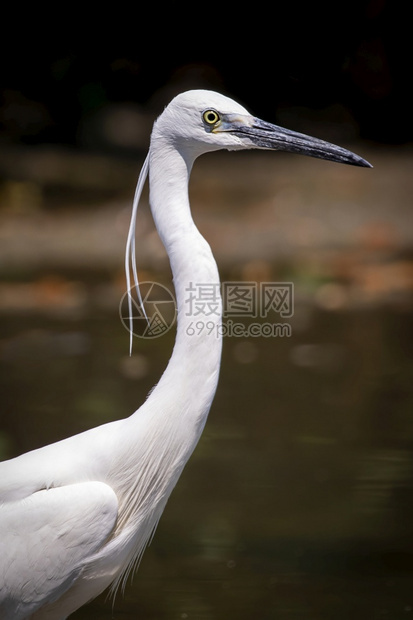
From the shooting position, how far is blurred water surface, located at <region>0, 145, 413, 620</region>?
338cm

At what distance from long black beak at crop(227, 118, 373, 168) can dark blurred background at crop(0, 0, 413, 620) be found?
1592 mm

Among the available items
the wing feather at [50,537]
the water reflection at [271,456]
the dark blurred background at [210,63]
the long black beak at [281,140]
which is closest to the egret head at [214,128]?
the long black beak at [281,140]

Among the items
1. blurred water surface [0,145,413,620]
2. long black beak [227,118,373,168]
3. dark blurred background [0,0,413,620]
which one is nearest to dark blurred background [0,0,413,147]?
dark blurred background [0,0,413,620]

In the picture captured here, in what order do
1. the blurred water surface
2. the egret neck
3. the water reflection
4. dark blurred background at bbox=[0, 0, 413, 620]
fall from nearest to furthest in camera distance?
1. the egret neck
2. the water reflection
3. the blurred water surface
4. dark blurred background at bbox=[0, 0, 413, 620]

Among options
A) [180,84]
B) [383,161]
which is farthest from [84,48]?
[383,161]

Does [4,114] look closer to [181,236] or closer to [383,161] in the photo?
[383,161]

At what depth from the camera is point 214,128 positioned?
2.58 m

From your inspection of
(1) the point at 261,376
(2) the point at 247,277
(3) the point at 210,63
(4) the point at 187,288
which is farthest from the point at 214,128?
(3) the point at 210,63

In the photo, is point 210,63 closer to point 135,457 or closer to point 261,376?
point 261,376

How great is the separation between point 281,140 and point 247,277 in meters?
4.75

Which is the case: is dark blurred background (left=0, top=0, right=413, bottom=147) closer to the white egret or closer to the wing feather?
the white egret

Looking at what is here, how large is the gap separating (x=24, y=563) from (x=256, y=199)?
7032 millimetres

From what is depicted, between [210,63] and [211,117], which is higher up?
[210,63]

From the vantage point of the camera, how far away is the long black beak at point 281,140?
2.61 m
